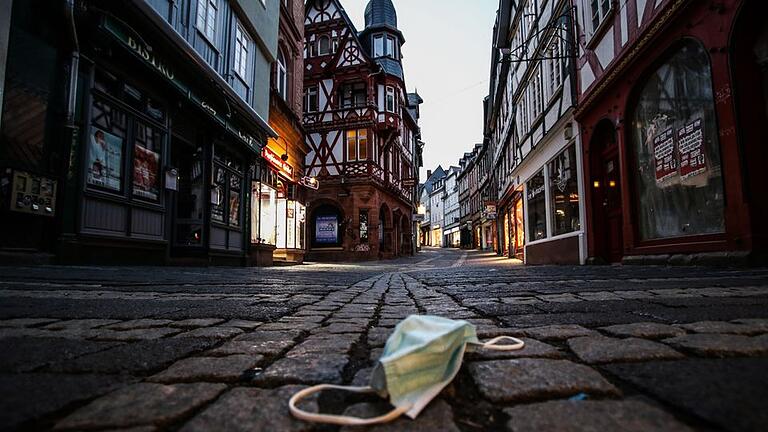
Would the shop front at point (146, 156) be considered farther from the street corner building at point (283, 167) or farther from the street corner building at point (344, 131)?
the street corner building at point (344, 131)

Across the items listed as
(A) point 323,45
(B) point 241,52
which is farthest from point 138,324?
(A) point 323,45

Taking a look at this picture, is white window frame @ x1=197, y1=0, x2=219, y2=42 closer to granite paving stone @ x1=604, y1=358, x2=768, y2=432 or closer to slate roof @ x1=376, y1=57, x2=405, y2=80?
granite paving stone @ x1=604, y1=358, x2=768, y2=432

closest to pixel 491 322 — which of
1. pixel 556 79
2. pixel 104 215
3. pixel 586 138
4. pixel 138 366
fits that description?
pixel 138 366

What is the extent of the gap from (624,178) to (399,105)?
2026cm

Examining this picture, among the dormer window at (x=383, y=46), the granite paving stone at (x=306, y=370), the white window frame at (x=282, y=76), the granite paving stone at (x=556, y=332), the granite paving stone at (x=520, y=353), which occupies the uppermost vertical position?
the dormer window at (x=383, y=46)

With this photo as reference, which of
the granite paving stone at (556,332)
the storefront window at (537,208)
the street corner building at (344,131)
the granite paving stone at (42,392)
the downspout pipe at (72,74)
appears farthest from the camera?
the street corner building at (344,131)

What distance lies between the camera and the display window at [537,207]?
1239 cm

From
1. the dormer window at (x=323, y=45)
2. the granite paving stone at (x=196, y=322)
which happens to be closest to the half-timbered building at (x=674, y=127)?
the granite paving stone at (x=196, y=322)

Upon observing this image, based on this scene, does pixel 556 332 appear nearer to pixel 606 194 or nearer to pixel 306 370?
pixel 306 370

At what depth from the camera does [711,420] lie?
81 centimetres

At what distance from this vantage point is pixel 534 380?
1.11 m

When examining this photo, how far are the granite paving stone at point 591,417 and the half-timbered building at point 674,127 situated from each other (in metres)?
5.17

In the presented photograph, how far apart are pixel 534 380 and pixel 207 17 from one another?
1037cm

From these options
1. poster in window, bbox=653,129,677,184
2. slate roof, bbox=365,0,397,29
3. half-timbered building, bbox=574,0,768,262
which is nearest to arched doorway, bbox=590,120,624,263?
half-timbered building, bbox=574,0,768,262
